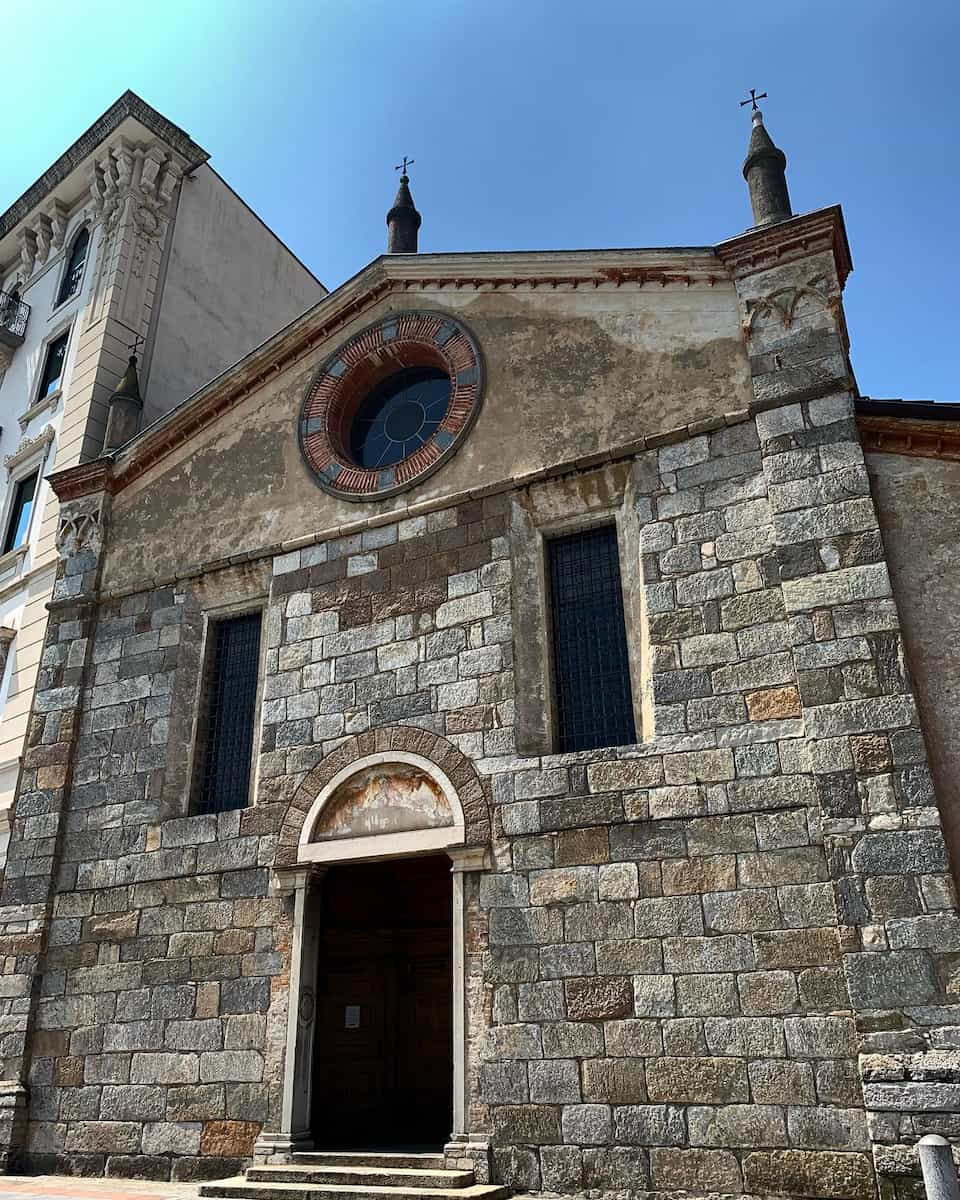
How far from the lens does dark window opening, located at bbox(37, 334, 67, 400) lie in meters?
16.5

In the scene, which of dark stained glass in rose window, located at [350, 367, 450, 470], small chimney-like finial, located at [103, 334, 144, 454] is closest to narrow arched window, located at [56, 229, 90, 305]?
small chimney-like finial, located at [103, 334, 144, 454]

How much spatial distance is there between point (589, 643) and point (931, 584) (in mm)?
3009

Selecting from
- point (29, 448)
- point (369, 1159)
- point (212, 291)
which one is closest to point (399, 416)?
point (29, 448)

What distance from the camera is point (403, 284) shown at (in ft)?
38.3

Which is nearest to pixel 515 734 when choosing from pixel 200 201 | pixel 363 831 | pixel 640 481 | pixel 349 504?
pixel 363 831

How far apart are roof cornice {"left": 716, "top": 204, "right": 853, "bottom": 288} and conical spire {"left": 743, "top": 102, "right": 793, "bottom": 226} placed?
1.05ft

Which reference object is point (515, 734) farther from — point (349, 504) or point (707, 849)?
point (349, 504)

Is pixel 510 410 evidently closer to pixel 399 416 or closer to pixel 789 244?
pixel 399 416

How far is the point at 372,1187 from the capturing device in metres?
7.51

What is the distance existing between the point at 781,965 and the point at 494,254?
7731 mm

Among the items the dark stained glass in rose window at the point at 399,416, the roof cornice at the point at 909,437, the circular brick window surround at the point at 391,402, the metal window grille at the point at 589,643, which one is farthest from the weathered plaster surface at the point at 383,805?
the roof cornice at the point at 909,437

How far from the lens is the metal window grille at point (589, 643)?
8.95 meters

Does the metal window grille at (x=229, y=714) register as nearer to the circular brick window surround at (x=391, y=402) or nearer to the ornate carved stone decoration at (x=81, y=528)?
the circular brick window surround at (x=391, y=402)

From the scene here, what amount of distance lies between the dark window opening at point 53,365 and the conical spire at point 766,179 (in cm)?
1157
